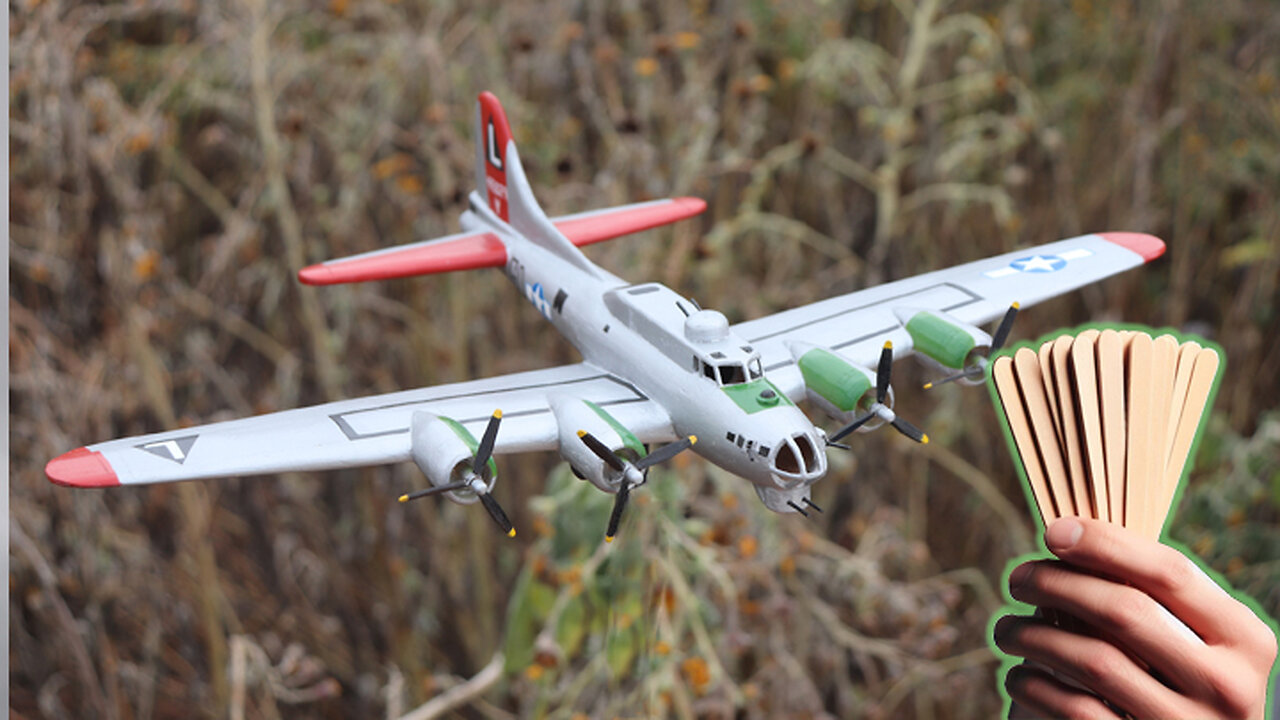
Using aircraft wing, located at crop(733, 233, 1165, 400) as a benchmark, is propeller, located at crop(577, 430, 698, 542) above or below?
below

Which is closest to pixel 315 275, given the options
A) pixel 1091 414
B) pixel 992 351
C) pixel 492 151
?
pixel 492 151

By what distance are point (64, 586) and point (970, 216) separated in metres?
8.91

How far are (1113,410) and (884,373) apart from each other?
1964 mm

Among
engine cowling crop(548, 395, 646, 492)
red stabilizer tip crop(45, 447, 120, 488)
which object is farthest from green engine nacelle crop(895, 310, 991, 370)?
red stabilizer tip crop(45, 447, 120, 488)

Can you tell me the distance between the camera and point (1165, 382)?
9.98 feet

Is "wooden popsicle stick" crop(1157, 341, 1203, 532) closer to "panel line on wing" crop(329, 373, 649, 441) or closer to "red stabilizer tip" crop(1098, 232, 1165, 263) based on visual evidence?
"panel line on wing" crop(329, 373, 649, 441)

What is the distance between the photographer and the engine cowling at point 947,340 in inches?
204

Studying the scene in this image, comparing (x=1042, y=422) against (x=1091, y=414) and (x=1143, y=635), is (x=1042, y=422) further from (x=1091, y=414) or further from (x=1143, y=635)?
(x=1143, y=635)

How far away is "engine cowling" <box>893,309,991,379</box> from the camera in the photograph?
5.19m

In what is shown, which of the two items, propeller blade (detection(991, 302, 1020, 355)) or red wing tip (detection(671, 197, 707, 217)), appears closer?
propeller blade (detection(991, 302, 1020, 355))

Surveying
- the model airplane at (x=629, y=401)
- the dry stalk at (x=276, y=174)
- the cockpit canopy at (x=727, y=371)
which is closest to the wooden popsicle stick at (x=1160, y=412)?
the model airplane at (x=629, y=401)

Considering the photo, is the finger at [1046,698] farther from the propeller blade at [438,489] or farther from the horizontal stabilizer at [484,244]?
the horizontal stabilizer at [484,244]

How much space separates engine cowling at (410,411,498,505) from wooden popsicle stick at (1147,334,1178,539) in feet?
8.46

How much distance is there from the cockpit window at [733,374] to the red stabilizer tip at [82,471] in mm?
2506
